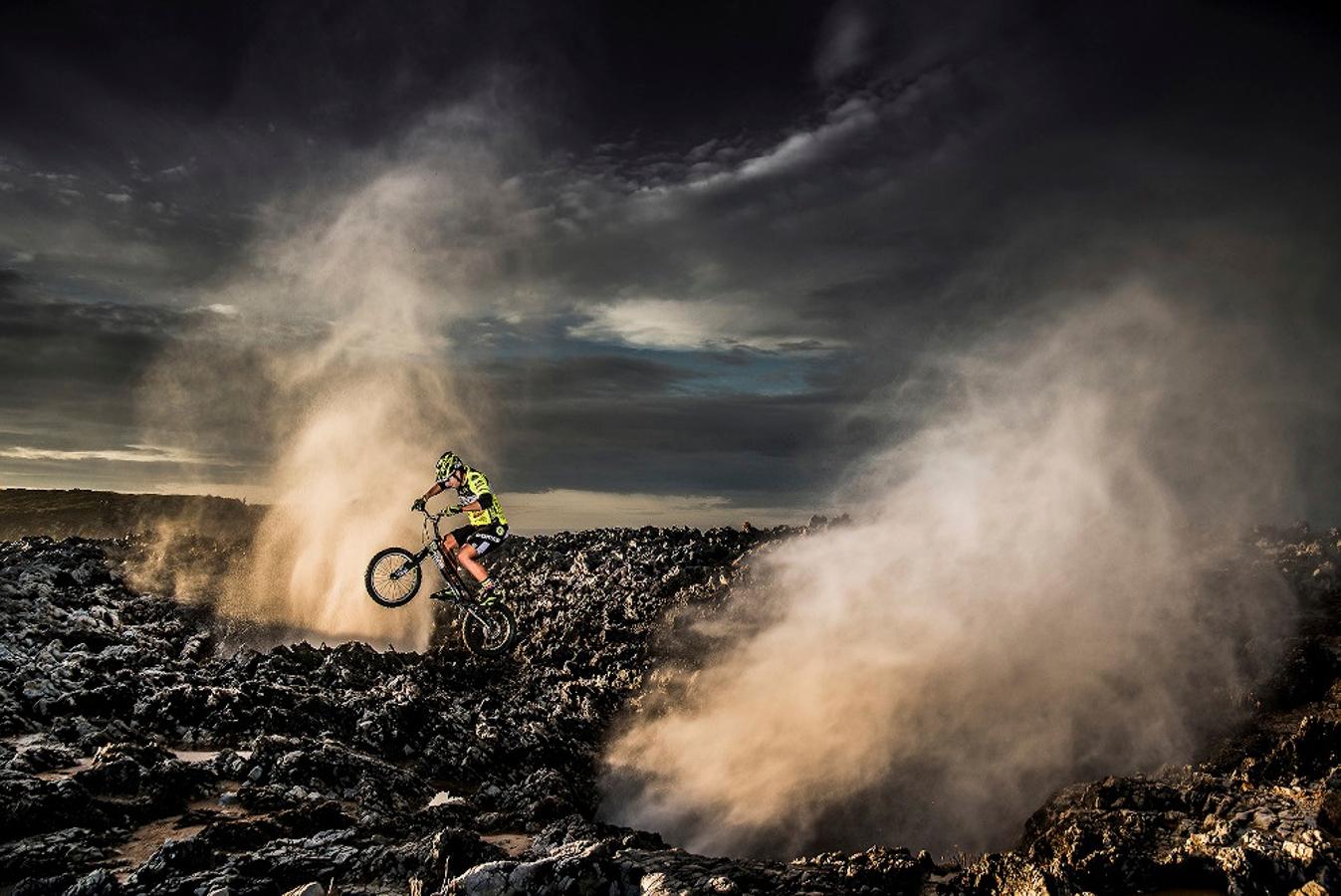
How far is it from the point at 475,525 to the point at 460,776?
667cm

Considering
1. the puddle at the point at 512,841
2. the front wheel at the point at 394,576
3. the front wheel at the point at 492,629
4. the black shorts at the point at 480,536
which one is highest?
the black shorts at the point at 480,536

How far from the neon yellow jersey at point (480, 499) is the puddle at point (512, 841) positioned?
923cm

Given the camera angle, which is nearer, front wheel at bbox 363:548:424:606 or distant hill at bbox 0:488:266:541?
front wheel at bbox 363:548:424:606

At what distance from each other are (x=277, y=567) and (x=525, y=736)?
51.0ft

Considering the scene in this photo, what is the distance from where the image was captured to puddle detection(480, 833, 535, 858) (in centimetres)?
894

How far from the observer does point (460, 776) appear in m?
12.7

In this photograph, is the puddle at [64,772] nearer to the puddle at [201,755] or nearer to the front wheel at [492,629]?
the puddle at [201,755]

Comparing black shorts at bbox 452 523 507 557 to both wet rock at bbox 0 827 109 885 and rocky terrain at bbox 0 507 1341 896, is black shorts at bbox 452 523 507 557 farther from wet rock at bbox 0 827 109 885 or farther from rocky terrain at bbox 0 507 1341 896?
wet rock at bbox 0 827 109 885

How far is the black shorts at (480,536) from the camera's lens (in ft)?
60.1


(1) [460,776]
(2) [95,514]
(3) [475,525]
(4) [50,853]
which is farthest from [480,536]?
(2) [95,514]

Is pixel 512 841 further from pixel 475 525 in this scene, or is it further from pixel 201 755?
pixel 475 525

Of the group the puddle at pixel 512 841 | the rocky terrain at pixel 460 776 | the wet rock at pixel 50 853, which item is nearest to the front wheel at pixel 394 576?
the rocky terrain at pixel 460 776

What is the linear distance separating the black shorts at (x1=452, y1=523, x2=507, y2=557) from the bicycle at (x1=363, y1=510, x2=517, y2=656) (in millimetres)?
439

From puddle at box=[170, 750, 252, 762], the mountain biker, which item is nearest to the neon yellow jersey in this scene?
the mountain biker
